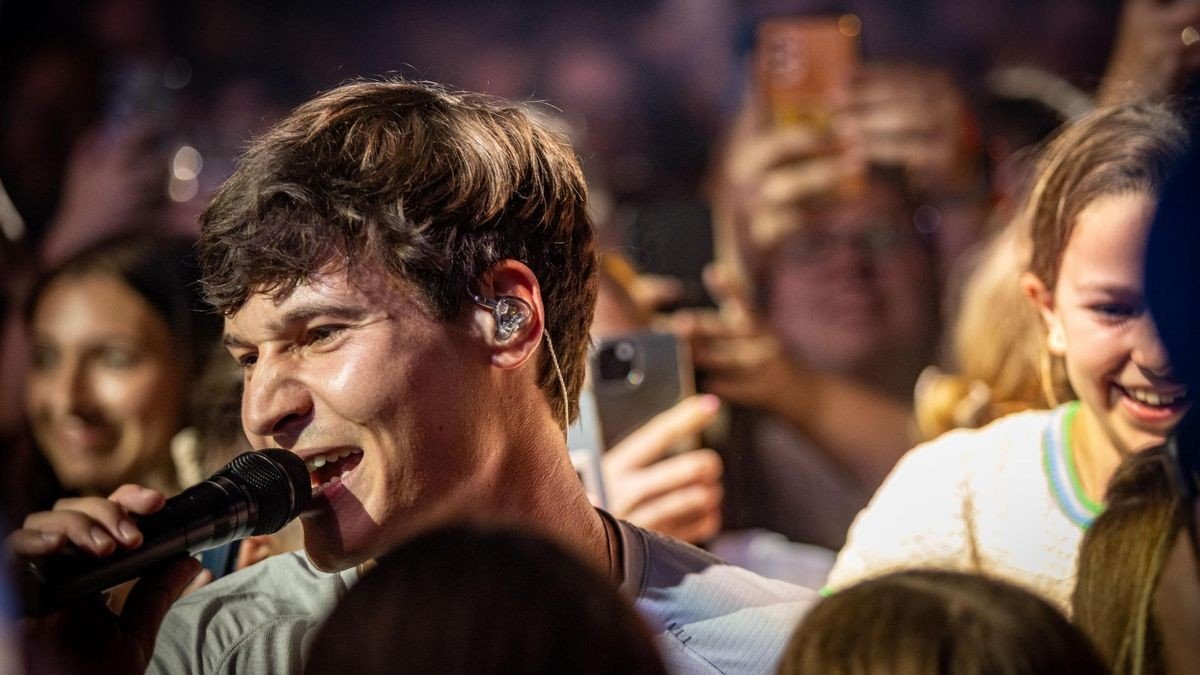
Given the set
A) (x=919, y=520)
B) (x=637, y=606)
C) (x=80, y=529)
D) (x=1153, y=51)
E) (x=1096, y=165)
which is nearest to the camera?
(x=80, y=529)

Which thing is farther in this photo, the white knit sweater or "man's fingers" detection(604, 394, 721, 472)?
"man's fingers" detection(604, 394, 721, 472)

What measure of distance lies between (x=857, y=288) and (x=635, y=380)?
85cm

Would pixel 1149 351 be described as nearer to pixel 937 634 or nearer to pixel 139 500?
pixel 937 634

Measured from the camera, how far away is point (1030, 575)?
5.86 ft

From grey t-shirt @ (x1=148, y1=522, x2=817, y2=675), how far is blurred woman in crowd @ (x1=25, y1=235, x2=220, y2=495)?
0.68 meters

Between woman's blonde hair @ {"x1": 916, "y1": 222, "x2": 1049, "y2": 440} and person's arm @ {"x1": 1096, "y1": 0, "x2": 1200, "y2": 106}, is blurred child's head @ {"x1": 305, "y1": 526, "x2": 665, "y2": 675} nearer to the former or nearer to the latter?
woman's blonde hair @ {"x1": 916, "y1": 222, "x2": 1049, "y2": 440}

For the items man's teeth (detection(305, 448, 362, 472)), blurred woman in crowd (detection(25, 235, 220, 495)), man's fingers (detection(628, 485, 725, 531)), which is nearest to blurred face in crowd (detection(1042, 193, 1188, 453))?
man's fingers (detection(628, 485, 725, 531))

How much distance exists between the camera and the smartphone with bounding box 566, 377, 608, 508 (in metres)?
2.28

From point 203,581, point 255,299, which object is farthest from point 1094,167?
point 203,581

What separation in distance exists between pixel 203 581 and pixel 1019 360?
53.4 inches

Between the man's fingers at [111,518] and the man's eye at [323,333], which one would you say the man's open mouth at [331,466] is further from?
the man's fingers at [111,518]

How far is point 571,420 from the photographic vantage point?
5.97 feet

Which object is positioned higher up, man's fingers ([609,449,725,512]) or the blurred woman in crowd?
Result: the blurred woman in crowd

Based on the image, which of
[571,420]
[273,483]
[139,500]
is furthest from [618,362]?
[139,500]
